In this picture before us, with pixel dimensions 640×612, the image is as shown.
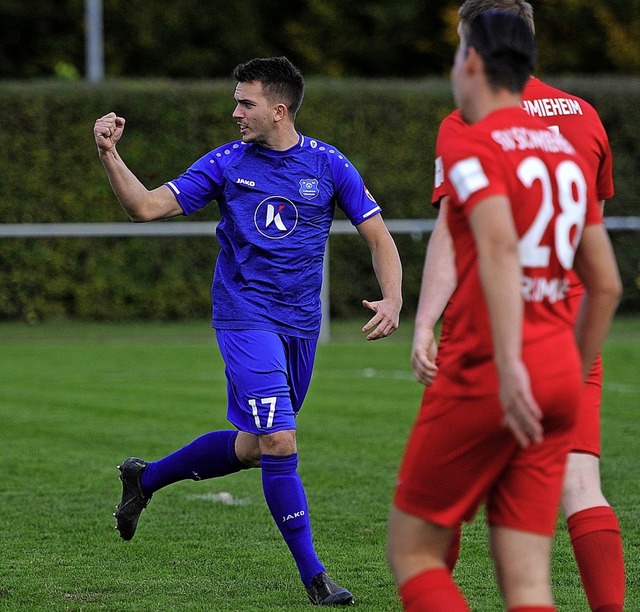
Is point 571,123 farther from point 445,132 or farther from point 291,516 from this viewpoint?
point 291,516

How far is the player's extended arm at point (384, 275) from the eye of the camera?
5.32 meters

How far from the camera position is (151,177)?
18750mm

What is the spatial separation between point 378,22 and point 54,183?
10180 mm

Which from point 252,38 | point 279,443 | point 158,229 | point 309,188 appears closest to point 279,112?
point 309,188

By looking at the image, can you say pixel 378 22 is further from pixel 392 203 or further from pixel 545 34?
pixel 392 203

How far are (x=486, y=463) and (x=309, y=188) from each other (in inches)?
A: 98.6

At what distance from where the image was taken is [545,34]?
83.7 feet

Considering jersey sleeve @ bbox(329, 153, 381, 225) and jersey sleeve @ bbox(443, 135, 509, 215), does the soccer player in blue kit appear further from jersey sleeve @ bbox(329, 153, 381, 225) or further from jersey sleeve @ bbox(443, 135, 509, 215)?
jersey sleeve @ bbox(443, 135, 509, 215)

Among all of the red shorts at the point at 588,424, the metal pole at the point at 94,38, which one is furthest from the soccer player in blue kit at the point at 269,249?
the metal pole at the point at 94,38

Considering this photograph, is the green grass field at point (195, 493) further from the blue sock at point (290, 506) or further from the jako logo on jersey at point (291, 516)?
the jako logo on jersey at point (291, 516)

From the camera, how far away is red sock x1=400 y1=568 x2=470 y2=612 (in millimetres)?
3152

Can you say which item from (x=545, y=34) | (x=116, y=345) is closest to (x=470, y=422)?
(x=116, y=345)

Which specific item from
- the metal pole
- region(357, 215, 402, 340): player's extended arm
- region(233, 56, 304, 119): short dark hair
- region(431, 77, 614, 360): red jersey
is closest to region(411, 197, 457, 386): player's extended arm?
region(431, 77, 614, 360): red jersey

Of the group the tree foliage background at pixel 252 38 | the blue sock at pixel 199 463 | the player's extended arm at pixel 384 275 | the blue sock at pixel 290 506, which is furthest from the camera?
the tree foliage background at pixel 252 38
